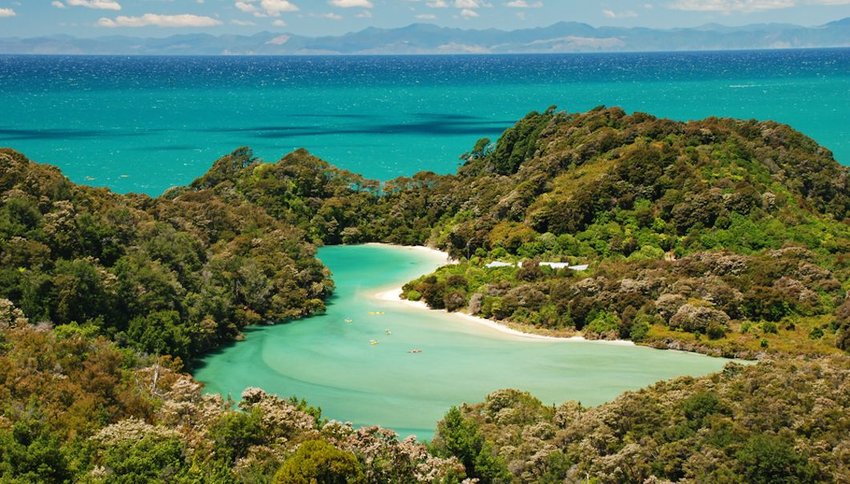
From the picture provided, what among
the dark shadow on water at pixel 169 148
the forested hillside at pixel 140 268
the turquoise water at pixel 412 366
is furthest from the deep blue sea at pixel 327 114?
the turquoise water at pixel 412 366

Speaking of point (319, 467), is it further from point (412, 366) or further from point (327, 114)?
point (327, 114)

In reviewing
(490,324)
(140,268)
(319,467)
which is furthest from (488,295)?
(319,467)

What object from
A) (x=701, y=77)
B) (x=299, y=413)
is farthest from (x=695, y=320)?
(x=701, y=77)

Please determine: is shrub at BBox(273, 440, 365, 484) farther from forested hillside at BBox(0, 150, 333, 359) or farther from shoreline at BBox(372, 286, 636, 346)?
shoreline at BBox(372, 286, 636, 346)

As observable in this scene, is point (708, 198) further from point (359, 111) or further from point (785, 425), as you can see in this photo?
point (359, 111)

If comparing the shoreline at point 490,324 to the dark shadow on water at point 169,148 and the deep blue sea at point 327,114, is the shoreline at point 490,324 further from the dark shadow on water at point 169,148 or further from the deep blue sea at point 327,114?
the dark shadow on water at point 169,148
